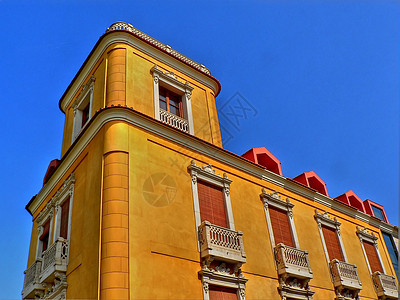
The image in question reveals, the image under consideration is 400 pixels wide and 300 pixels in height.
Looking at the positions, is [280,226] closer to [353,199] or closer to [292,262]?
[292,262]

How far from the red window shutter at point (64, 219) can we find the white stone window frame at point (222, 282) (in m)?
5.80

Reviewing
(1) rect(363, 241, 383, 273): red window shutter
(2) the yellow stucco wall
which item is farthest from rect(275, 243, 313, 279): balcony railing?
(1) rect(363, 241, 383, 273): red window shutter

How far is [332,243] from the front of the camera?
20719 mm

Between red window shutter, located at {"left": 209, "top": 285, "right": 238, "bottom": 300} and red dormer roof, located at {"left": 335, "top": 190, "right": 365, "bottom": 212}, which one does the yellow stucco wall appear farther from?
red dormer roof, located at {"left": 335, "top": 190, "right": 365, "bottom": 212}

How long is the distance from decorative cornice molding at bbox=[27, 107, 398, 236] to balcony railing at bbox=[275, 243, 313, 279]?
11.6ft

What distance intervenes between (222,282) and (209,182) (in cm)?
400

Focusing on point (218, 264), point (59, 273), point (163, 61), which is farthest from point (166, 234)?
point (163, 61)

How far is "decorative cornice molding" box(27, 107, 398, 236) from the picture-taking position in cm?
1429

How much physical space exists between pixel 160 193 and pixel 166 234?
1.49 meters

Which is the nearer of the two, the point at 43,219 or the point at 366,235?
the point at 43,219

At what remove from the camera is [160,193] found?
13.7 metres

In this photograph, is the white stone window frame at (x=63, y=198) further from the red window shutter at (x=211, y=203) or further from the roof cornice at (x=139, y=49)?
the roof cornice at (x=139, y=49)

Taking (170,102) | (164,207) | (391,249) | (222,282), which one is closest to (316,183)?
(391,249)

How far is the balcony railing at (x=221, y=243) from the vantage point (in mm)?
13602
